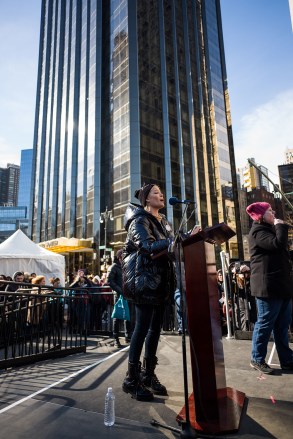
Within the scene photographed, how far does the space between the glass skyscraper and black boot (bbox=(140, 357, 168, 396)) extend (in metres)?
29.1

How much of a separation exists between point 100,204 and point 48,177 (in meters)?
19.0

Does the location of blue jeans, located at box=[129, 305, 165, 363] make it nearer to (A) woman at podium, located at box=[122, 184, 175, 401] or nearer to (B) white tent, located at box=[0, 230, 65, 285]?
(A) woman at podium, located at box=[122, 184, 175, 401]

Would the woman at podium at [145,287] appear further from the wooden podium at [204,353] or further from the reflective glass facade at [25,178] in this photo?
the reflective glass facade at [25,178]

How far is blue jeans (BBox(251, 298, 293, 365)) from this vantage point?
139 inches

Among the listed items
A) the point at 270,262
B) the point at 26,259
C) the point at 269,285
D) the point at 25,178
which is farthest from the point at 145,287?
the point at 25,178

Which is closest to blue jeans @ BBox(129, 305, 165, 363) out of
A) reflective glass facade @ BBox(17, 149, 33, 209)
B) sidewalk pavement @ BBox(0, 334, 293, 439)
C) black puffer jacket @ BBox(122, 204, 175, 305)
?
black puffer jacket @ BBox(122, 204, 175, 305)

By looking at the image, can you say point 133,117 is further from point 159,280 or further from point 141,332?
point 141,332

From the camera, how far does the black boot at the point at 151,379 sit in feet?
9.31

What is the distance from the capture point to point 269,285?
356 centimetres

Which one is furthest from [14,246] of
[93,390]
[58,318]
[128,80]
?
[128,80]

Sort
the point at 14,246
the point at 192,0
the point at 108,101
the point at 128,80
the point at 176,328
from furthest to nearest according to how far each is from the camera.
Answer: the point at 192,0 < the point at 108,101 < the point at 128,80 < the point at 14,246 < the point at 176,328

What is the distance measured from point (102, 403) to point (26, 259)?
1249 centimetres

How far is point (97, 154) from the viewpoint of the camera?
121 ft

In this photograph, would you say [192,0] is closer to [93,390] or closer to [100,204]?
[100,204]
